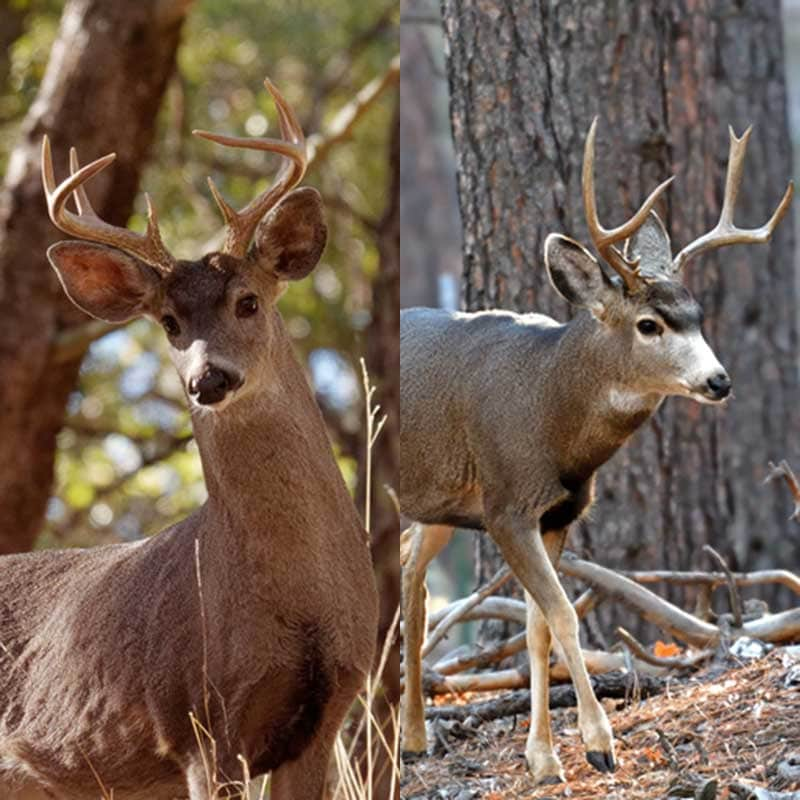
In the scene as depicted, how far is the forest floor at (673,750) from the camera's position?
15.9ft

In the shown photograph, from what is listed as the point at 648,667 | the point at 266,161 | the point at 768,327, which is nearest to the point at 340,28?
the point at 266,161

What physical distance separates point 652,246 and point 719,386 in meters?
0.45

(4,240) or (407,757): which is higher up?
(4,240)

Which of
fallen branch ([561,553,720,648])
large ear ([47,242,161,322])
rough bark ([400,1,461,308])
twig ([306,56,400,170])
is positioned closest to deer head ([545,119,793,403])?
fallen branch ([561,553,720,648])

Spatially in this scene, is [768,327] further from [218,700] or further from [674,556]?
[218,700]

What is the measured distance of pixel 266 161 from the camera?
579 inches

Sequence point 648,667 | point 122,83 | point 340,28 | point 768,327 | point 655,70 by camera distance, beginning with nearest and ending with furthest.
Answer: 1. point 648,667
2. point 655,70
3. point 768,327
4. point 122,83
5. point 340,28

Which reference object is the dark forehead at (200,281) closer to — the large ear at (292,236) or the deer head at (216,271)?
the deer head at (216,271)

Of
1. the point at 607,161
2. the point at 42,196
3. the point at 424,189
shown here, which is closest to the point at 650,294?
the point at 607,161

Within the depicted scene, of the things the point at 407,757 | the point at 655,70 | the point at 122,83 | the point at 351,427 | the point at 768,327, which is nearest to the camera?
the point at 407,757

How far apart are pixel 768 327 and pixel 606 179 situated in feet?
12.3

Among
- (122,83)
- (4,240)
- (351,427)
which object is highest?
(122,83)

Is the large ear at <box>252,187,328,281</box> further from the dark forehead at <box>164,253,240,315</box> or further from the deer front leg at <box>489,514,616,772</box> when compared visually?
the deer front leg at <box>489,514,616,772</box>

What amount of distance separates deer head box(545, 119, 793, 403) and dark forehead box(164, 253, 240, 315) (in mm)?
848
